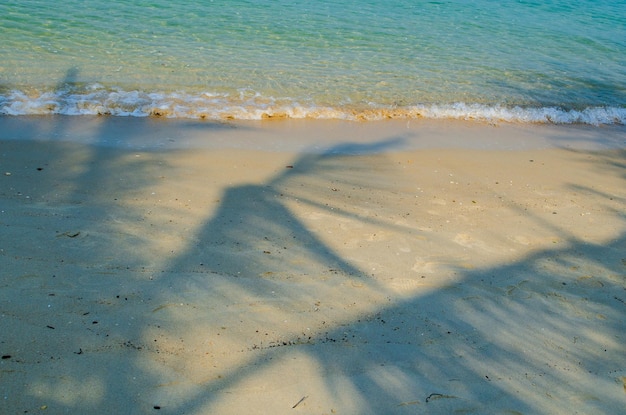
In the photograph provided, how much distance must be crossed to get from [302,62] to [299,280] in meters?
6.79

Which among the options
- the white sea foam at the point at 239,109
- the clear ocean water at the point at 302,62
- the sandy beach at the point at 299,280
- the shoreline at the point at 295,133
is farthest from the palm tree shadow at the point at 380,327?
the clear ocean water at the point at 302,62

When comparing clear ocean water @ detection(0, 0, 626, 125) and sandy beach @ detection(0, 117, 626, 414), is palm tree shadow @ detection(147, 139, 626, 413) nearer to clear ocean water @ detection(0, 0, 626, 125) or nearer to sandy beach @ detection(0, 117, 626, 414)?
sandy beach @ detection(0, 117, 626, 414)

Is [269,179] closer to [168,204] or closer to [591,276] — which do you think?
[168,204]

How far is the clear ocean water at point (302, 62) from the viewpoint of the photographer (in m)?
8.39

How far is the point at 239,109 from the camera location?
26.7 feet

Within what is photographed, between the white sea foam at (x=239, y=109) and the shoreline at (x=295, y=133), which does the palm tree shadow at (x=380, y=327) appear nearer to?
the shoreline at (x=295, y=133)

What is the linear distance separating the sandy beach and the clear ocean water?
1637mm

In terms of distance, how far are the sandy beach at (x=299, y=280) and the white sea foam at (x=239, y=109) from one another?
866mm

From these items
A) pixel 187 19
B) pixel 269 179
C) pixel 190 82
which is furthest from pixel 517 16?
pixel 269 179

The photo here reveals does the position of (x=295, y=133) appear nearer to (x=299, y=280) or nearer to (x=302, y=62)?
(x=302, y=62)

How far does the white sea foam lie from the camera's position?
771cm

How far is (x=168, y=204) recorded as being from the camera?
5.09m

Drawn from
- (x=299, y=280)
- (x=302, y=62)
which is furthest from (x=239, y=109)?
(x=299, y=280)

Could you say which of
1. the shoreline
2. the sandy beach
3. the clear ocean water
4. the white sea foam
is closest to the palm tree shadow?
the sandy beach
